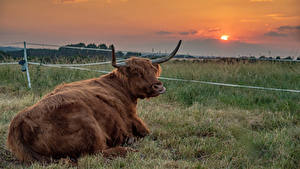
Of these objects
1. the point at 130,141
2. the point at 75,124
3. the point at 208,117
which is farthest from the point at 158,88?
the point at 208,117

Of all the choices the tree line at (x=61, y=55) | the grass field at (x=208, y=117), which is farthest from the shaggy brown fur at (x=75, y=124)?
the tree line at (x=61, y=55)

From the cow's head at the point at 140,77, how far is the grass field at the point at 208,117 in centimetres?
68

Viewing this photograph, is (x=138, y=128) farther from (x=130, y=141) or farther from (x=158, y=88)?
(x=158, y=88)

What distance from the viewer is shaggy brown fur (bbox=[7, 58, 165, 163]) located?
3.71 m

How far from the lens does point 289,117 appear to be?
20.4 feet

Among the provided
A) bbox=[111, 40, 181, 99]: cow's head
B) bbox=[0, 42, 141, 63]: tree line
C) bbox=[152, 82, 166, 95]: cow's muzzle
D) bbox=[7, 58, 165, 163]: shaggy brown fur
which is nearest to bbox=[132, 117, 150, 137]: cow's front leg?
bbox=[7, 58, 165, 163]: shaggy brown fur

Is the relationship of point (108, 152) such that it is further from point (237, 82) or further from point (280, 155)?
point (237, 82)

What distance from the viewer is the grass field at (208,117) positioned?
13.3 ft

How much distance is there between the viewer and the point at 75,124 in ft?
12.4

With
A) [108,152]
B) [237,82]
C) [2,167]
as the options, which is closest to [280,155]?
[108,152]

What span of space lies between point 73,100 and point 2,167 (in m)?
1.09

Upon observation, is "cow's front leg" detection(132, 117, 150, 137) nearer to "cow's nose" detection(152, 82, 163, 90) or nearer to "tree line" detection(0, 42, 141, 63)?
"cow's nose" detection(152, 82, 163, 90)

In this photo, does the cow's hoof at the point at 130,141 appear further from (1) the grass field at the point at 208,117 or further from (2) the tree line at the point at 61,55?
(2) the tree line at the point at 61,55

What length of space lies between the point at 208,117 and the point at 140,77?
1797 mm
